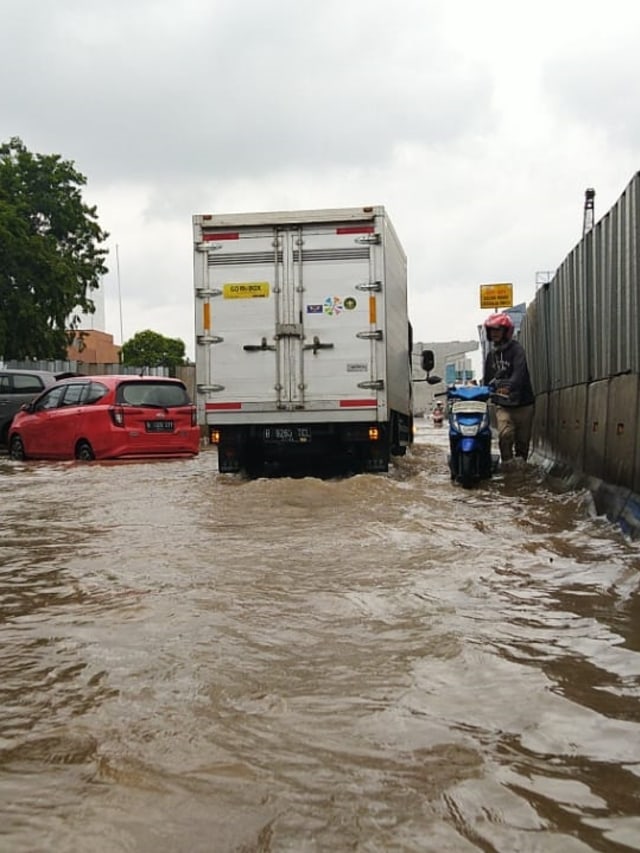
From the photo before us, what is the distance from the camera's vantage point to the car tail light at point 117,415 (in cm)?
1332

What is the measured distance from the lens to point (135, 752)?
2.70 metres

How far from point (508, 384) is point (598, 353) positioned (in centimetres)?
198

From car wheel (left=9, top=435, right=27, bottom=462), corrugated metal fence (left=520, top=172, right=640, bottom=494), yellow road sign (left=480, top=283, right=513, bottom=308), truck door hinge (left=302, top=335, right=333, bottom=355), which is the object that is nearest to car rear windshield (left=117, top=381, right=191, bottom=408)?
car wheel (left=9, top=435, right=27, bottom=462)

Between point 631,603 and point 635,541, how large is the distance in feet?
5.40

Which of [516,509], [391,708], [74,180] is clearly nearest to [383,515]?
[516,509]

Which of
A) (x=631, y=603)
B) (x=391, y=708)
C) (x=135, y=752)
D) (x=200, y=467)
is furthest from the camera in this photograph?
(x=200, y=467)

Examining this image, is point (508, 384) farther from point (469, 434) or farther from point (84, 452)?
point (84, 452)

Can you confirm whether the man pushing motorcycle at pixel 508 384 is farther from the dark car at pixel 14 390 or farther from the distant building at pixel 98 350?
the distant building at pixel 98 350

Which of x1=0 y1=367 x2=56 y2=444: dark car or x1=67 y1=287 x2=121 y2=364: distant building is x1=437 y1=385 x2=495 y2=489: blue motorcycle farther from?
x1=67 y1=287 x2=121 y2=364: distant building

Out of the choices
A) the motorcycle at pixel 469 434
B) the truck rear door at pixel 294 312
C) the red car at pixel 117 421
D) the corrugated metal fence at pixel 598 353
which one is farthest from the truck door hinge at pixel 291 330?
the red car at pixel 117 421

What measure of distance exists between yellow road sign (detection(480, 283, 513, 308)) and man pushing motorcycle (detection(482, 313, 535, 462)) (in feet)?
69.2

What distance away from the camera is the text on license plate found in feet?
44.5

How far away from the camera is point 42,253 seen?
34188 mm

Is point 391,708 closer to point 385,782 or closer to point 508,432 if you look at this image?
point 385,782
